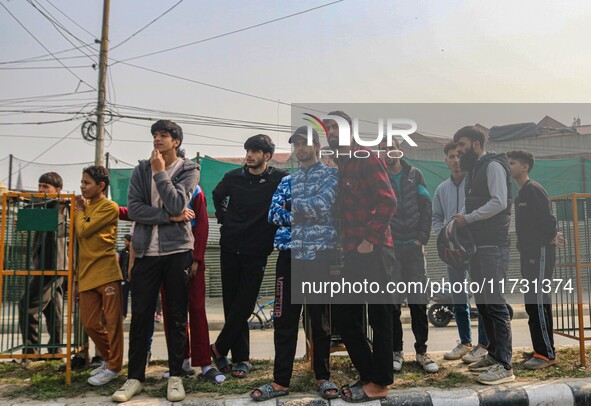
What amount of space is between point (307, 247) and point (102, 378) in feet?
6.15

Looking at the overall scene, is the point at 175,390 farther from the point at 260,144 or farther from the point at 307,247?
the point at 260,144

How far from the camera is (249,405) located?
137 inches

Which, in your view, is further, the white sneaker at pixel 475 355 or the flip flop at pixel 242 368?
the white sneaker at pixel 475 355

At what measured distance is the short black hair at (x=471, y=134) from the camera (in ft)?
14.4

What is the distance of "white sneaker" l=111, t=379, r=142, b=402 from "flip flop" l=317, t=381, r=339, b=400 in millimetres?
1316

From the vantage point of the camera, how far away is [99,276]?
13.1 ft

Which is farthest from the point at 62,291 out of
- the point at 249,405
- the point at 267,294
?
the point at 267,294

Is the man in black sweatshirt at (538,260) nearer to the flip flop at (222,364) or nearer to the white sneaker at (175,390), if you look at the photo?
the flip flop at (222,364)

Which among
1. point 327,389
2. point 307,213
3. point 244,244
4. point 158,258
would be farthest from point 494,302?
point 158,258

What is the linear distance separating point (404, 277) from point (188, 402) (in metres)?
2.11

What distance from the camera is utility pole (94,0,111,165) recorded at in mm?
12852

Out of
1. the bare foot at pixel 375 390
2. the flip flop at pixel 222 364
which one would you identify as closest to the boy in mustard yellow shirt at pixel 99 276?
the flip flop at pixel 222 364

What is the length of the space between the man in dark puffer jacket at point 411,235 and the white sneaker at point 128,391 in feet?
7.02

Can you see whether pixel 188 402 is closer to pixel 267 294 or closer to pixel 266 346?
pixel 266 346
